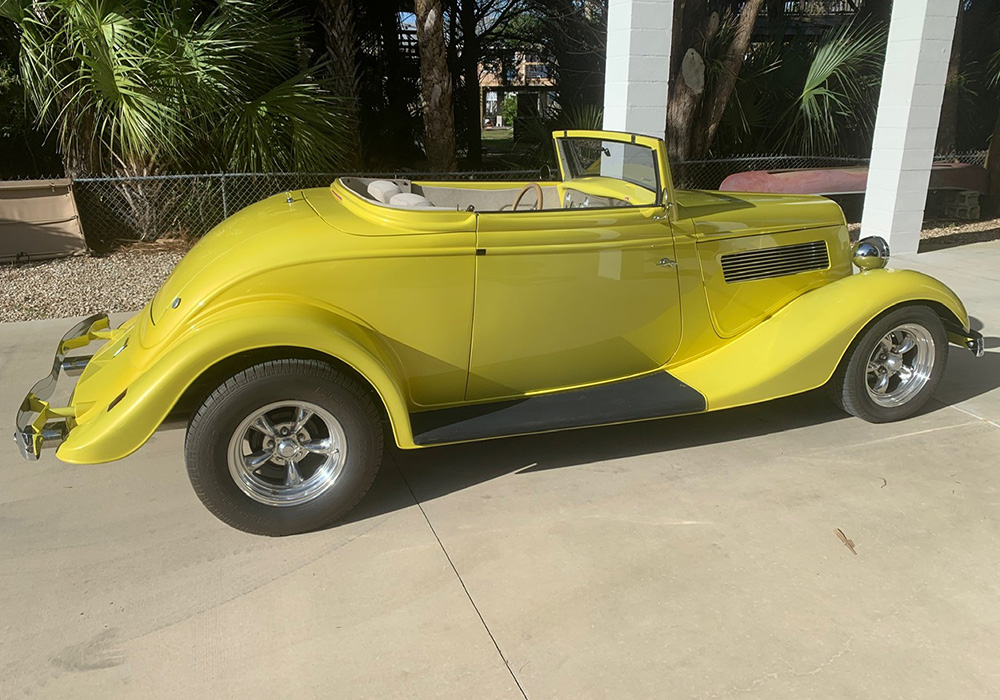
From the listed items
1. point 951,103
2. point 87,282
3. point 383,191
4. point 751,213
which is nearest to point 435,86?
point 87,282

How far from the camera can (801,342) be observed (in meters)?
3.82

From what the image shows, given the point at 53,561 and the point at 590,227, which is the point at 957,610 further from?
the point at 53,561

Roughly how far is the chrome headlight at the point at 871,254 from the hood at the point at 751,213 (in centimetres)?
21

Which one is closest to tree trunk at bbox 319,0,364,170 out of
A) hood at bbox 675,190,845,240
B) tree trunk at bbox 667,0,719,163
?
tree trunk at bbox 667,0,719,163

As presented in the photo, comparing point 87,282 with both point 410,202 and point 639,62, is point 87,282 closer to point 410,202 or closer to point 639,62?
point 410,202

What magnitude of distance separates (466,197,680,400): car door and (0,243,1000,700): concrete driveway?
482 mm

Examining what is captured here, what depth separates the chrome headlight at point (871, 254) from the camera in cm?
442

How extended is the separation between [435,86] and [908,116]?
16.7 feet

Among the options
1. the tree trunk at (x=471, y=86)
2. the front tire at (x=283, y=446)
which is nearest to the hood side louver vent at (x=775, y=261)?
the front tire at (x=283, y=446)

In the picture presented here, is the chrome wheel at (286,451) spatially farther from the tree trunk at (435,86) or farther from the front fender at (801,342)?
the tree trunk at (435,86)

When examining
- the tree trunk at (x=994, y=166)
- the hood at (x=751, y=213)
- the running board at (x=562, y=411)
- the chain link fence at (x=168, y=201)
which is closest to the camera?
the running board at (x=562, y=411)

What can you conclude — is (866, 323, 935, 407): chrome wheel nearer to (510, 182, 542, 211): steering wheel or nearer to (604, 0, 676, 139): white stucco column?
(510, 182, 542, 211): steering wheel

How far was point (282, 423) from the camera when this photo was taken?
3.13m

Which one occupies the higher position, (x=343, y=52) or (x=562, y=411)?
(x=343, y=52)
